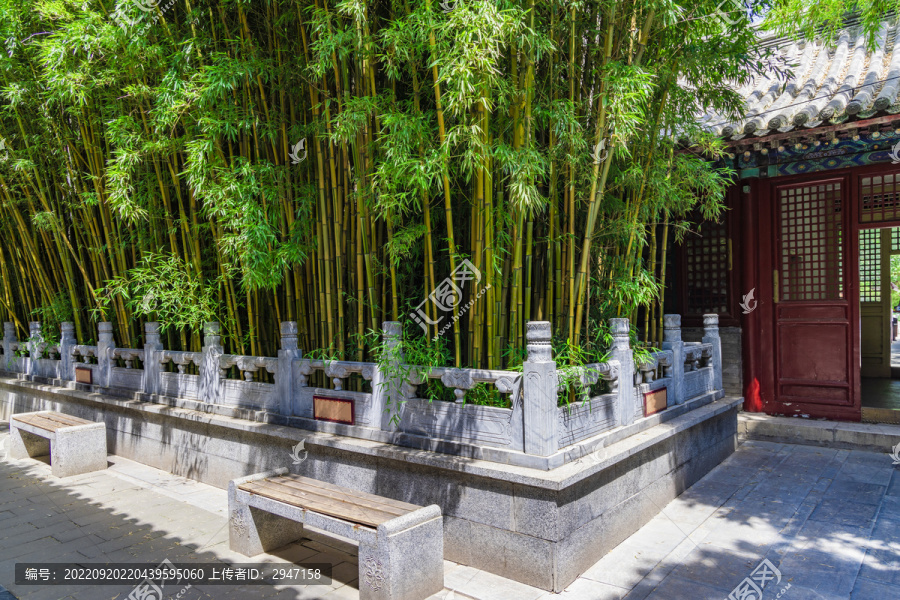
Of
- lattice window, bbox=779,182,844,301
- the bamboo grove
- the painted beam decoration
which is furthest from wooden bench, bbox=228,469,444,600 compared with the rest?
lattice window, bbox=779,182,844,301

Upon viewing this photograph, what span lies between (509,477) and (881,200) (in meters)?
4.56

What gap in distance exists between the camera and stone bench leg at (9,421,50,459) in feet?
18.3

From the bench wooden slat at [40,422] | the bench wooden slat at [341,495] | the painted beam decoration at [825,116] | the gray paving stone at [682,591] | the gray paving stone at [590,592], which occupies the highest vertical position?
the painted beam decoration at [825,116]

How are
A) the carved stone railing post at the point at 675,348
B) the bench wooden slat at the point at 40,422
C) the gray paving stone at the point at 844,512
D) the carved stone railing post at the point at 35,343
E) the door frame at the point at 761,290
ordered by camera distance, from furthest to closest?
the carved stone railing post at the point at 35,343 → the door frame at the point at 761,290 → the bench wooden slat at the point at 40,422 → the carved stone railing post at the point at 675,348 → the gray paving stone at the point at 844,512

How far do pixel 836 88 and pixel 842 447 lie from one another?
3115 mm

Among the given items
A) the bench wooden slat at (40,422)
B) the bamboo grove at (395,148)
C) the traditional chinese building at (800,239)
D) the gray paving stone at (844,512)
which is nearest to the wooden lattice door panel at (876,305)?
the traditional chinese building at (800,239)

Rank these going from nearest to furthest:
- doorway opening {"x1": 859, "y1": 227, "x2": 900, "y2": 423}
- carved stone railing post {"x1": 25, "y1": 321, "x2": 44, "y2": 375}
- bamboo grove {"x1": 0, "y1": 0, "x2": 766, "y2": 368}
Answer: bamboo grove {"x1": 0, "y1": 0, "x2": 766, "y2": 368}
carved stone railing post {"x1": 25, "y1": 321, "x2": 44, "y2": 375}
doorway opening {"x1": 859, "y1": 227, "x2": 900, "y2": 423}

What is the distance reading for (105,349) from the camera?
5.77m

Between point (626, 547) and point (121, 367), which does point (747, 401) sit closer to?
point (626, 547)

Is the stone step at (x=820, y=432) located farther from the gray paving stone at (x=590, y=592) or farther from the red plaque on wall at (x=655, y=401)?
the gray paving stone at (x=590, y=592)

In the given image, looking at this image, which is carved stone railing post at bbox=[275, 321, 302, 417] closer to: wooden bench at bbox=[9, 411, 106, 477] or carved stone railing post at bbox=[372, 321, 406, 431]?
carved stone railing post at bbox=[372, 321, 406, 431]

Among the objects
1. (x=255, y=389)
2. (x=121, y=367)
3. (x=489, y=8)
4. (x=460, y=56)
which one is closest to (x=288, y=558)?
(x=255, y=389)

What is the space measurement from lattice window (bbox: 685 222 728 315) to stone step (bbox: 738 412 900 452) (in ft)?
3.64

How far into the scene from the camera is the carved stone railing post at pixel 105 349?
18.9 feet
